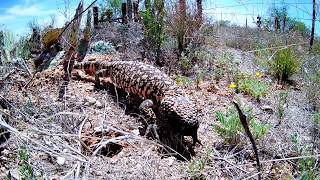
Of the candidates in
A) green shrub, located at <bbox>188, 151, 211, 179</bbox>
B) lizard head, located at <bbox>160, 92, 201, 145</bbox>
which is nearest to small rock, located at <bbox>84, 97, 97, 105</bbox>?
lizard head, located at <bbox>160, 92, 201, 145</bbox>

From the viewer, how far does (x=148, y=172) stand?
3.01 meters

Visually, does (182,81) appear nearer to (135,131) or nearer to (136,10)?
(135,131)

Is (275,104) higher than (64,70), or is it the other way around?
(64,70)

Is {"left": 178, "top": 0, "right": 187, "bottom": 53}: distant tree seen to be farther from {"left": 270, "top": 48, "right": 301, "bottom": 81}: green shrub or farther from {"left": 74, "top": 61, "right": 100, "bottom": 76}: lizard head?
{"left": 74, "top": 61, "right": 100, "bottom": 76}: lizard head

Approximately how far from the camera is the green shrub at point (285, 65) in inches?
242

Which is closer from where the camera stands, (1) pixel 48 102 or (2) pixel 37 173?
(2) pixel 37 173

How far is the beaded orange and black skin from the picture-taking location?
3343mm

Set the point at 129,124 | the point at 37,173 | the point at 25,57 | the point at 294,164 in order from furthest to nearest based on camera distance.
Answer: the point at 25,57
the point at 129,124
the point at 294,164
the point at 37,173

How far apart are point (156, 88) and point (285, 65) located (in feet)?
9.34

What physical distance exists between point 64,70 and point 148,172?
10.0ft

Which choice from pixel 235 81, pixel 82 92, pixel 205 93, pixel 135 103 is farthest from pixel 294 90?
pixel 82 92

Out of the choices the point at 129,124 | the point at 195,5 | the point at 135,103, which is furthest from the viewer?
the point at 195,5

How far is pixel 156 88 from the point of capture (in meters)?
4.14

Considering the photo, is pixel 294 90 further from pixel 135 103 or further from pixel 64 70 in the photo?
pixel 64 70
